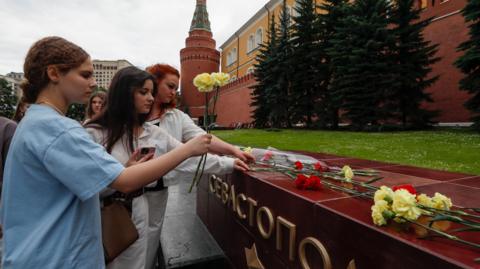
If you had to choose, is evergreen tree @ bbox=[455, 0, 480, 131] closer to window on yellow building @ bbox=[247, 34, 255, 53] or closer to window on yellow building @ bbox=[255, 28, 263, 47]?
window on yellow building @ bbox=[255, 28, 263, 47]

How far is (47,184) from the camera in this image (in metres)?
0.89

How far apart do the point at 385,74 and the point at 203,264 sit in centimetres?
1079

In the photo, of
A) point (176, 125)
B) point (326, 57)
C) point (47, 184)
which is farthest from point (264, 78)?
point (47, 184)

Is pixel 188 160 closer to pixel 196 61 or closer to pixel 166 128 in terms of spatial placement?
pixel 166 128

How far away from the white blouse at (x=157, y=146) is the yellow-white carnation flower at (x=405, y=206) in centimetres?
118

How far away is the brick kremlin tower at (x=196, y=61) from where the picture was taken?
32.8m

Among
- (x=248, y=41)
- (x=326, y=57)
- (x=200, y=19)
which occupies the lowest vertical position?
(x=326, y=57)

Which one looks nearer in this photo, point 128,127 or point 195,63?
point 128,127

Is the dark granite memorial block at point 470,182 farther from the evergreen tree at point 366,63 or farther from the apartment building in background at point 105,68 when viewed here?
the apartment building in background at point 105,68

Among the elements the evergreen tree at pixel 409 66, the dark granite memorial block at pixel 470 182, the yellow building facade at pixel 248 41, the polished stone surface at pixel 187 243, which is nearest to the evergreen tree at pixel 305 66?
the evergreen tree at pixel 409 66

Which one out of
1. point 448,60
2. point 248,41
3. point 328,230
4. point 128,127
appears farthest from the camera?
point 248,41

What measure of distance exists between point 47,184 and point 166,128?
1.14m

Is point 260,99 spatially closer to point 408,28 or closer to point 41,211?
point 408,28

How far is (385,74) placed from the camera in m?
10.4
